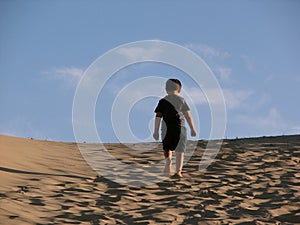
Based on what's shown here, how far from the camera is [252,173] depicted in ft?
27.5

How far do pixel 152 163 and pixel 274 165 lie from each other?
7.75 ft

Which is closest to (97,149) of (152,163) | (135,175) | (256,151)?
(152,163)

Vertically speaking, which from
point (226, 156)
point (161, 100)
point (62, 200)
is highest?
point (161, 100)

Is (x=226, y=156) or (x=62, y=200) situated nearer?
(x=62, y=200)

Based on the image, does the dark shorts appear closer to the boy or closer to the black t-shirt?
the boy

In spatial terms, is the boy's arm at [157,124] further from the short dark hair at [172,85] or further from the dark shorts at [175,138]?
the short dark hair at [172,85]

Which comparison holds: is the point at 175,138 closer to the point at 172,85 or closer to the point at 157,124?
the point at 157,124

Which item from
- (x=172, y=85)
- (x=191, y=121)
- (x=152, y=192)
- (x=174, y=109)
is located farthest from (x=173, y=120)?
(x=152, y=192)

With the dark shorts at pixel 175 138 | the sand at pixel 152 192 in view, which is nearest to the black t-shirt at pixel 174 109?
the dark shorts at pixel 175 138

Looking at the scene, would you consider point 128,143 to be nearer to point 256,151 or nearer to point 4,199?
point 256,151

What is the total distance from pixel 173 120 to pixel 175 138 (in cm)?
32

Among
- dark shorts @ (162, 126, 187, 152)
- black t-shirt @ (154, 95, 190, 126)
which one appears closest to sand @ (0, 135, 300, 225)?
dark shorts @ (162, 126, 187, 152)

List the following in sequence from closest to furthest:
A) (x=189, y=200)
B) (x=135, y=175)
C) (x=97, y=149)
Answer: (x=189, y=200) → (x=135, y=175) → (x=97, y=149)

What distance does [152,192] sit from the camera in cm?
720
